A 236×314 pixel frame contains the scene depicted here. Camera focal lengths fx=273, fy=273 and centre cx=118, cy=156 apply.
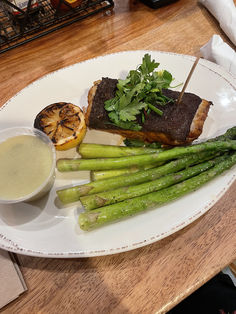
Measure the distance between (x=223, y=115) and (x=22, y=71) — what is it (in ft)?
7.34

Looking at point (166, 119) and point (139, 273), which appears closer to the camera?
point (139, 273)

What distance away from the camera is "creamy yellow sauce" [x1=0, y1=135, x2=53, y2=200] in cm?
199

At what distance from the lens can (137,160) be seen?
2.16m

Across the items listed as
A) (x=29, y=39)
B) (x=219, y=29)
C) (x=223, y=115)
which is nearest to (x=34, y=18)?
(x=29, y=39)

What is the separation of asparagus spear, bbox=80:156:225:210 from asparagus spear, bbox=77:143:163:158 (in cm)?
33

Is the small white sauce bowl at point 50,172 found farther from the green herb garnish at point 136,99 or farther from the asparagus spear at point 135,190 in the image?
the green herb garnish at point 136,99

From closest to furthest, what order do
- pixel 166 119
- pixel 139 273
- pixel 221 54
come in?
1. pixel 139 273
2. pixel 166 119
3. pixel 221 54

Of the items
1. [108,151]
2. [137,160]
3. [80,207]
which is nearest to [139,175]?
[137,160]

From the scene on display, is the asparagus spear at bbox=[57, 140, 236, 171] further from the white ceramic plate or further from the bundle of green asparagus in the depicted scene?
the white ceramic plate

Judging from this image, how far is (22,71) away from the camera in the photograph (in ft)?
10.3

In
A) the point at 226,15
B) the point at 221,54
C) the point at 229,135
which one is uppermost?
the point at 226,15

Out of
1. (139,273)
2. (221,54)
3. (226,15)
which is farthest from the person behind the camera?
(226,15)

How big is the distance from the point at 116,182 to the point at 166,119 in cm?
68

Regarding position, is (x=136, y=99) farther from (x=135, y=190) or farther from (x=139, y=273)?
(x=139, y=273)
